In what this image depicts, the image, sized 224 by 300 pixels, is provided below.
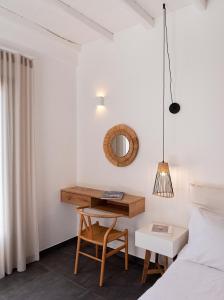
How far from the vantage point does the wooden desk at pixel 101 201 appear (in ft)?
9.11

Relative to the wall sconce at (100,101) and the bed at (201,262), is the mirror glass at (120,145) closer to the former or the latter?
the wall sconce at (100,101)

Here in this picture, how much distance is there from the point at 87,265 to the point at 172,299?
1.63 m

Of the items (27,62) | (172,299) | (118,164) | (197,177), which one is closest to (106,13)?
(27,62)

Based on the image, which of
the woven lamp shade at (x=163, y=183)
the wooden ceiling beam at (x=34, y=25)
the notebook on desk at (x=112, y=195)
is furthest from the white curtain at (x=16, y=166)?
the woven lamp shade at (x=163, y=183)

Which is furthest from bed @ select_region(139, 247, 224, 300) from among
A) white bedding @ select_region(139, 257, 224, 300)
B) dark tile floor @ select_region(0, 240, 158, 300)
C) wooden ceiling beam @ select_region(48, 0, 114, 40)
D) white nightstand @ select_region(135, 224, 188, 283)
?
wooden ceiling beam @ select_region(48, 0, 114, 40)

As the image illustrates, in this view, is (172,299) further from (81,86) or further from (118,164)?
(81,86)

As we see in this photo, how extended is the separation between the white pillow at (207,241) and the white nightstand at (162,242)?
0.17m

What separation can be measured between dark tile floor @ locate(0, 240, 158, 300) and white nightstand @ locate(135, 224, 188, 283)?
0.81 ft

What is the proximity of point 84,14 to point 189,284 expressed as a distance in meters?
2.75

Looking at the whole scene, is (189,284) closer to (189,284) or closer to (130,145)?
(189,284)

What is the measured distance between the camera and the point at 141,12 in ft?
8.44

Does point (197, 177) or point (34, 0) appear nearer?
point (34, 0)

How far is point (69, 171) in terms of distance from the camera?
3.54 m

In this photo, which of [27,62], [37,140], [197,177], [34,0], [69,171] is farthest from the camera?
[69,171]
